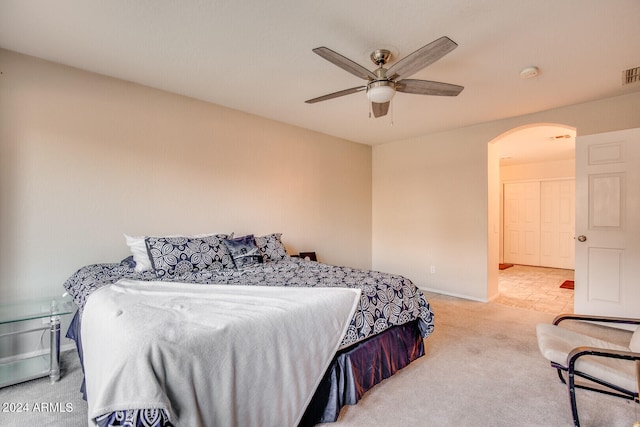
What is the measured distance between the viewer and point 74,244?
2662 mm

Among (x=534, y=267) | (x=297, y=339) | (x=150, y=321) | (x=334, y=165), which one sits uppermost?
(x=334, y=165)

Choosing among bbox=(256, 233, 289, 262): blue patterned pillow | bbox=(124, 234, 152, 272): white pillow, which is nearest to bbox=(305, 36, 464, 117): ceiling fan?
bbox=(256, 233, 289, 262): blue patterned pillow

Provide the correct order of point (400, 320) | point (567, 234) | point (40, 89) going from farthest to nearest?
point (567, 234), point (40, 89), point (400, 320)

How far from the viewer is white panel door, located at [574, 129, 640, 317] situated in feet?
10.1

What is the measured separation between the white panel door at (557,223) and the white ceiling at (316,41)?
13.7 ft

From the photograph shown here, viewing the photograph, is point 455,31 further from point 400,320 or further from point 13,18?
point 13,18

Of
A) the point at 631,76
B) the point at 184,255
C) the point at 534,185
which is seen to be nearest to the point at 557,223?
the point at 534,185

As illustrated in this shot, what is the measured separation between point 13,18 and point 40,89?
641 millimetres

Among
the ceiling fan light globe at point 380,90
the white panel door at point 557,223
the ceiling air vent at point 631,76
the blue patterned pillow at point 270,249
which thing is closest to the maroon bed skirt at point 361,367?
the blue patterned pillow at point 270,249

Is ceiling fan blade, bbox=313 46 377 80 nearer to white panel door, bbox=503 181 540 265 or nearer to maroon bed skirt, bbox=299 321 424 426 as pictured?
maroon bed skirt, bbox=299 321 424 426

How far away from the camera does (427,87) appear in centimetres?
227

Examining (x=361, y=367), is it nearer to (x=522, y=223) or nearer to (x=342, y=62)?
(x=342, y=62)

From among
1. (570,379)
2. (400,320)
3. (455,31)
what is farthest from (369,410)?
(455,31)

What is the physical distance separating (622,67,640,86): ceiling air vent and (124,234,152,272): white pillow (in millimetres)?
4415
